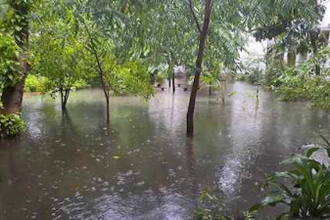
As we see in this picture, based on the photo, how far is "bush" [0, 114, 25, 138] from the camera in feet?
23.4

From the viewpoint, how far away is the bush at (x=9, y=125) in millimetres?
7127

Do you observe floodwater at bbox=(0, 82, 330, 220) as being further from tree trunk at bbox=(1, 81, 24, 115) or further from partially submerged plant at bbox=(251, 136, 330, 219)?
partially submerged plant at bbox=(251, 136, 330, 219)

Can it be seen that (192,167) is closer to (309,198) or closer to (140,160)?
(140,160)

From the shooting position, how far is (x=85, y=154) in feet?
20.9

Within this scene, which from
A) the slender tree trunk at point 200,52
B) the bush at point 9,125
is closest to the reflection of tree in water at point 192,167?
the slender tree trunk at point 200,52

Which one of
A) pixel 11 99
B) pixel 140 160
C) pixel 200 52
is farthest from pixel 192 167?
pixel 11 99

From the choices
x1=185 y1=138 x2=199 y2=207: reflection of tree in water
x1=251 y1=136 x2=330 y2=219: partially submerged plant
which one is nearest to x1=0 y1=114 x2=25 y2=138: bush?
x1=185 y1=138 x2=199 y2=207: reflection of tree in water

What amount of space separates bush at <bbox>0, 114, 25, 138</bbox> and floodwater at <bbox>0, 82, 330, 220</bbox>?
20cm

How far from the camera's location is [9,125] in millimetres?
7191

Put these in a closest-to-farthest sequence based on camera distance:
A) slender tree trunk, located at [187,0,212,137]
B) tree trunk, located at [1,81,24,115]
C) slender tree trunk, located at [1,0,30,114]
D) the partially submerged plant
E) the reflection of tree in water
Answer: the partially submerged plant, the reflection of tree in water, slender tree trunk, located at [187,0,212,137], slender tree trunk, located at [1,0,30,114], tree trunk, located at [1,81,24,115]

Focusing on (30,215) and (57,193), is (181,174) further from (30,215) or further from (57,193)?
(30,215)

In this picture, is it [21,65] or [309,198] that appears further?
[21,65]

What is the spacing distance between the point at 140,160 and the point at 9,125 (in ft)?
9.44

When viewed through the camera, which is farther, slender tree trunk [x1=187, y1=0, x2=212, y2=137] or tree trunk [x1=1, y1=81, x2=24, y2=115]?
tree trunk [x1=1, y1=81, x2=24, y2=115]
